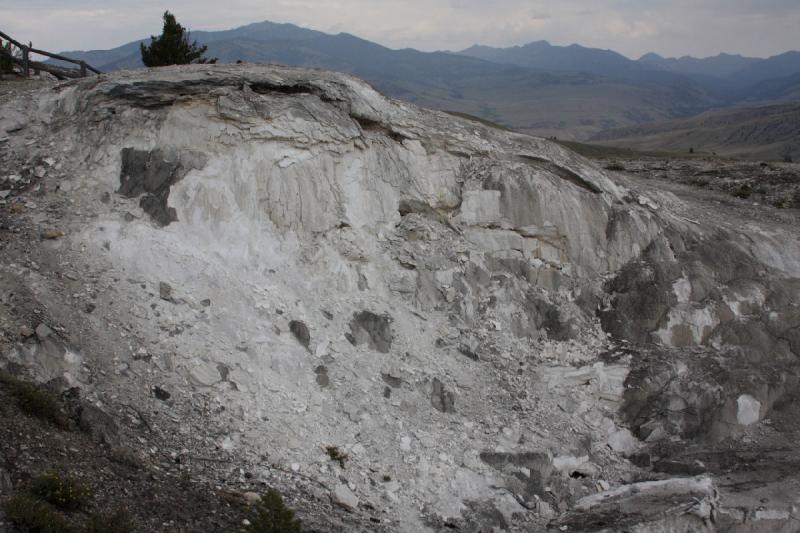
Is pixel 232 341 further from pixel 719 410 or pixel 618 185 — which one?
pixel 618 185

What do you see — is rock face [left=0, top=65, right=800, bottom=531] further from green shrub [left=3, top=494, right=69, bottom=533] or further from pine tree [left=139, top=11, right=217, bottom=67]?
pine tree [left=139, top=11, right=217, bottom=67]

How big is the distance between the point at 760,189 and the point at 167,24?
29.5 metres

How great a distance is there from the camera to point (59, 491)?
948 centimetres

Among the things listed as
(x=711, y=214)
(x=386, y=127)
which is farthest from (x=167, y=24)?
(x=711, y=214)

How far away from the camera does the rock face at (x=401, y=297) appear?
47.6 ft

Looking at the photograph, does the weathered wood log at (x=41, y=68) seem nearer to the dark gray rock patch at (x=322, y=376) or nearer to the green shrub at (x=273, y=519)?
the dark gray rock patch at (x=322, y=376)

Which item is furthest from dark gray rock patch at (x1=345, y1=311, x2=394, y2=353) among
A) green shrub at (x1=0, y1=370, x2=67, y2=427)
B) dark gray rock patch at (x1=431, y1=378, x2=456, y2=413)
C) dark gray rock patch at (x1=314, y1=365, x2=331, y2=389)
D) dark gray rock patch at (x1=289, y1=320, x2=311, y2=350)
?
green shrub at (x1=0, y1=370, x2=67, y2=427)

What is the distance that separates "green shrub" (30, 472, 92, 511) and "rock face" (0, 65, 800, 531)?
272cm

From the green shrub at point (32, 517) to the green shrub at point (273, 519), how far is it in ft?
9.62

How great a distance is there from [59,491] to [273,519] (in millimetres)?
3410

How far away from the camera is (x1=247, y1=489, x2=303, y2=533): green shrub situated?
1034cm

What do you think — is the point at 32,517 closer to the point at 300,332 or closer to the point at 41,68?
the point at 300,332

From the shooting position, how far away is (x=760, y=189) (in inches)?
1152

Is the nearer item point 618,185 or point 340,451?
point 340,451
